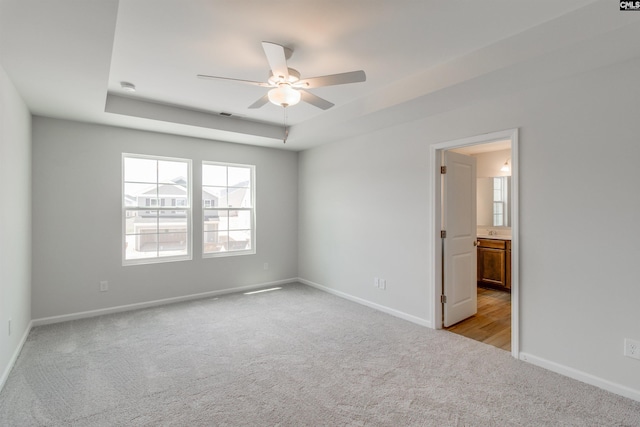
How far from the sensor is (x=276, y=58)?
2.15m

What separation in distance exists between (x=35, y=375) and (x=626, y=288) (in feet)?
15.0

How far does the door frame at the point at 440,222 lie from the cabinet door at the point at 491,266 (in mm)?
2173

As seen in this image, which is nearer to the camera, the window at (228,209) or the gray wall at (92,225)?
the gray wall at (92,225)

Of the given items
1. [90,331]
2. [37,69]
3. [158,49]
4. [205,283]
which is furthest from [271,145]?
[90,331]

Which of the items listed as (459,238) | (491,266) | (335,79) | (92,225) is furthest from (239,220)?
(491,266)

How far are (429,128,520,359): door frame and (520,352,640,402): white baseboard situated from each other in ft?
0.42

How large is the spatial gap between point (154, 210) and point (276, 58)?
10.7 feet

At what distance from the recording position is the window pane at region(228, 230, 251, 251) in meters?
5.20

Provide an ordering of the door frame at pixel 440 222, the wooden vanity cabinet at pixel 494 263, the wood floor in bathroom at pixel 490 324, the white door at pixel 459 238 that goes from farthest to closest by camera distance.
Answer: the wooden vanity cabinet at pixel 494 263, the white door at pixel 459 238, the wood floor in bathroom at pixel 490 324, the door frame at pixel 440 222

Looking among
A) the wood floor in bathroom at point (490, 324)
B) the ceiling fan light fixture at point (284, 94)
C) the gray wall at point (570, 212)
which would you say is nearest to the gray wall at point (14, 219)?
the ceiling fan light fixture at point (284, 94)

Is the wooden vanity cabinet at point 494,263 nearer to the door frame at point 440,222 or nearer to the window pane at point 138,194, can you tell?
the door frame at point 440,222

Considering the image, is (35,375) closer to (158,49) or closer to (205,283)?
(205,283)

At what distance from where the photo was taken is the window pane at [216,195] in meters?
4.92

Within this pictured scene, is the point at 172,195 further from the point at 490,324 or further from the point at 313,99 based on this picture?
the point at 490,324
